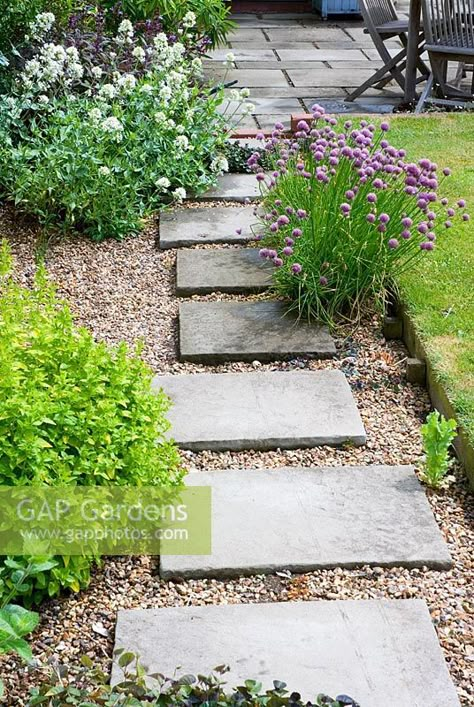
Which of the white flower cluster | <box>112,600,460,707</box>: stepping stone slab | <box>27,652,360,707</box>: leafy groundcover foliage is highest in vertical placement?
the white flower cluster

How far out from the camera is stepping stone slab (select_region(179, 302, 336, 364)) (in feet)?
12.7

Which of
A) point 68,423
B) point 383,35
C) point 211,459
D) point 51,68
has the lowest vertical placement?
point 211,459

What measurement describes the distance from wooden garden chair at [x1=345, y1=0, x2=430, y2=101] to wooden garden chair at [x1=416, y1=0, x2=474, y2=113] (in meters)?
0.36

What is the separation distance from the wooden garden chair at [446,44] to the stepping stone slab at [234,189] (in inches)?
79.8

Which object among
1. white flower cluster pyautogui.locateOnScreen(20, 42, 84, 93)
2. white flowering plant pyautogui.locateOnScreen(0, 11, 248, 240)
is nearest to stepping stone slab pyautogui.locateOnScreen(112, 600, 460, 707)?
white flowering plant pyautogui.locateOnScreen(0, 11, 248, 240)

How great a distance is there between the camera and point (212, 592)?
2656 millimetres

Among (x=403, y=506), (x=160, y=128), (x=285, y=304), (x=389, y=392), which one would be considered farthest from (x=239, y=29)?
(x=403, y=506)

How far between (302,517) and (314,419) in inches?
23.0

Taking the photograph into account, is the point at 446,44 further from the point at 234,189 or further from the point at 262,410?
the point at 262,410

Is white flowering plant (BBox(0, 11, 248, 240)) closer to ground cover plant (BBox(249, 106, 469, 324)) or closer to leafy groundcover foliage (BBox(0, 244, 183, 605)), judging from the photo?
ground cover plant (BBox(249, 106, 469, 324))

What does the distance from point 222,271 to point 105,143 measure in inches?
41.0

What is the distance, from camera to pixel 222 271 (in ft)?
15.0

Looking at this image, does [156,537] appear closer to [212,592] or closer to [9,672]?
[212,592]

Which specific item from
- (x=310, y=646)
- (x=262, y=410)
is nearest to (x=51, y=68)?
(x=262, y=410)
